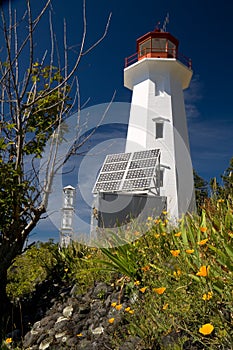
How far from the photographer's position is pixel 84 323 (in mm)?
3338

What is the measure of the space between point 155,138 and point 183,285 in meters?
12.1

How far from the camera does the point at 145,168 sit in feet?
39.5

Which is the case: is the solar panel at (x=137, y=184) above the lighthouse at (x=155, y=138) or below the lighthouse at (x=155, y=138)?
below

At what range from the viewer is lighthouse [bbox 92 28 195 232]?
11.9 metres

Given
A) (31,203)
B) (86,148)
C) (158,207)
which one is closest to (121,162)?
(158,207)

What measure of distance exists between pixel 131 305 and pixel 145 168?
9.10 m

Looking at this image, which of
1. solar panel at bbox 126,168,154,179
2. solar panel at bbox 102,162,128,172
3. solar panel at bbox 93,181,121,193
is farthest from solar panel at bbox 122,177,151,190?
solar panel at bbox 102,162,128,172

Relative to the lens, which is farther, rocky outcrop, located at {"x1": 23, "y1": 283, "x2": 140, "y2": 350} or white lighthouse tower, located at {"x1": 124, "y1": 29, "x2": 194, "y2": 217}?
white lighthouse tower, located at {"x1": 124, "y1": 29, "x2": 194, "y2": 217}

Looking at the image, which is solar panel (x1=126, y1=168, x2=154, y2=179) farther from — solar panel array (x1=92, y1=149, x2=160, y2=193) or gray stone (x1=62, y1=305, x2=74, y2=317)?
gray stone (x1=62, y1=305, x2=74, y2=317)

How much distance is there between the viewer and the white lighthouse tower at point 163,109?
13.7 meters

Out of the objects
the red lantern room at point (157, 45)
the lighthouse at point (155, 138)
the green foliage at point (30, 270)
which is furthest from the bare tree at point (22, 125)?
the red lantern room at point (157, 45)

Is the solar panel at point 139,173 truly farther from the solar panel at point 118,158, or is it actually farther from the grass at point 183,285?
the grass at point 183,285

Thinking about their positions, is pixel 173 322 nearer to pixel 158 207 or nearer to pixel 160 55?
pixel 158 207

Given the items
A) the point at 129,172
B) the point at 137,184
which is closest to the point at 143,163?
the point at 129,172
